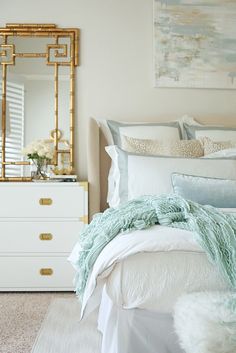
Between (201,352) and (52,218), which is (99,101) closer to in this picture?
(52,218)

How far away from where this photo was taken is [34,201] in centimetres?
322

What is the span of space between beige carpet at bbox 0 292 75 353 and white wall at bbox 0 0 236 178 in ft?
3.54

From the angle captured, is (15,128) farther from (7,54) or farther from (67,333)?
(67,333)

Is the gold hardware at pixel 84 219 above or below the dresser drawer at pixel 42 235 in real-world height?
above

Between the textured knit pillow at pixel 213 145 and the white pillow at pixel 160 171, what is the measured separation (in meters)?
0.34

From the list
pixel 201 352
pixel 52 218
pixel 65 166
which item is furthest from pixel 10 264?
pixel 201 352

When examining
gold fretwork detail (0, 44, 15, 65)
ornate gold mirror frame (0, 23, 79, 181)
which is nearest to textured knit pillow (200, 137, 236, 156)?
ornate gold mirror frame (0, 23, 79, 181)

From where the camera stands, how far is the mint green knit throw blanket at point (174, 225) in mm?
1621

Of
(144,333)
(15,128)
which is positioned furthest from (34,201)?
(144,333)

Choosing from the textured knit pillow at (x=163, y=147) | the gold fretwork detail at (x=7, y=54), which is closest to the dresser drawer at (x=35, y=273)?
the textured knit pillow at (x=163, y=147)

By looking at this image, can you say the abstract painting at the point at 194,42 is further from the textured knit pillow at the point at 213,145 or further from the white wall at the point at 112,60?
the textured knit pillow at the point at 213,145

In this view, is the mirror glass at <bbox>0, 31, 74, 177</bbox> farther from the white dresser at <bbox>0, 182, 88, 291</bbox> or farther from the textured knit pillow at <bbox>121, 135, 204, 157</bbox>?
the textured knit pillow at <bbox>121, 135, 204, 157</bbox>

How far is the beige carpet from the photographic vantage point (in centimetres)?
216

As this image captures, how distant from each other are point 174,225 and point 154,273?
0.25m
